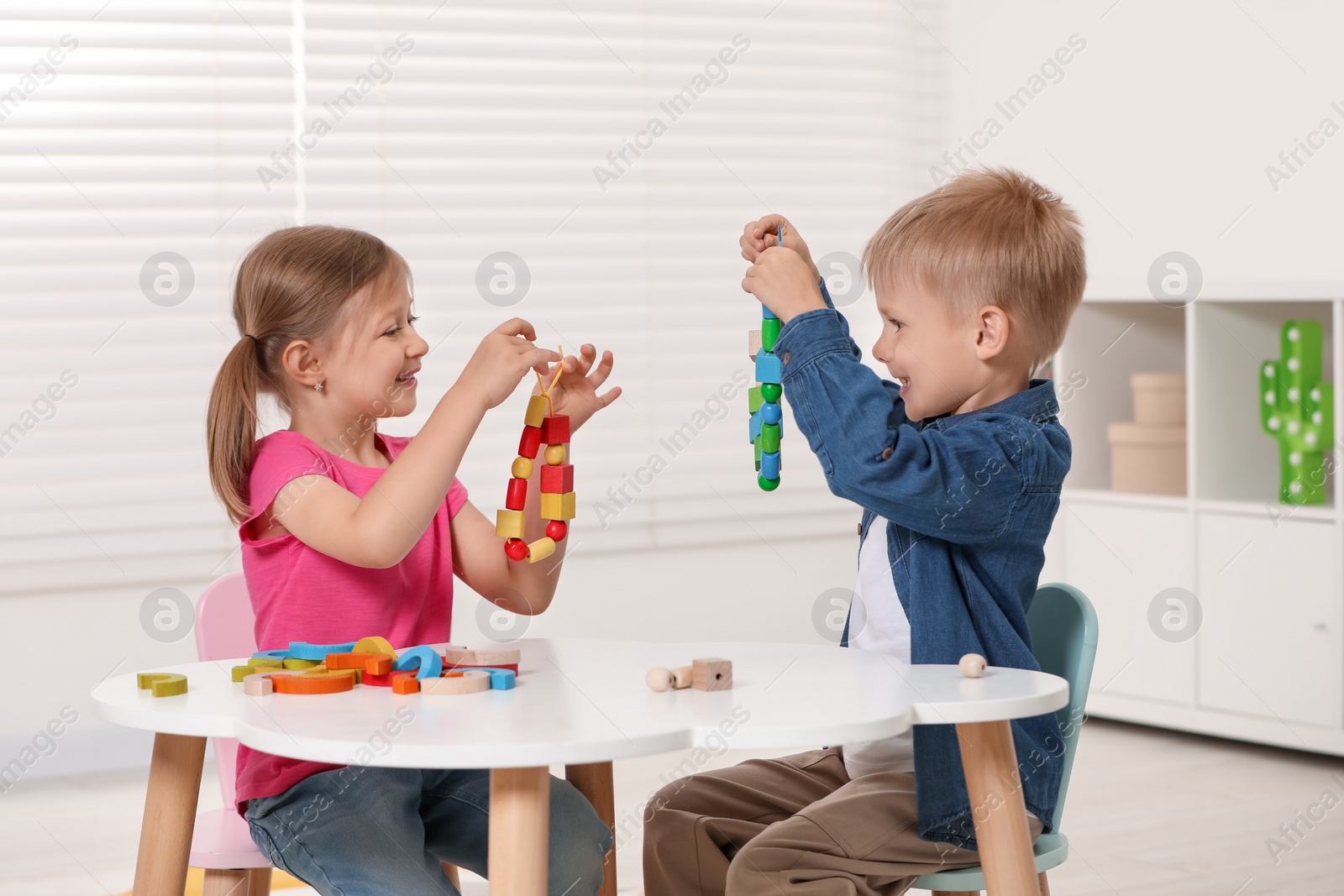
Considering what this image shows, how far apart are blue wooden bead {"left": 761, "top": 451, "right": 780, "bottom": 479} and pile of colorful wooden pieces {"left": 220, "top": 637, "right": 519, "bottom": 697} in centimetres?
34

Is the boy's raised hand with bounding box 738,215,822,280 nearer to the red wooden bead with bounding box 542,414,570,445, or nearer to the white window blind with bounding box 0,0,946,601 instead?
the red wooden bead with bounding box 542,414,570,445

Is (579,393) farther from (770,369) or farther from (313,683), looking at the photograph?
(313,683)

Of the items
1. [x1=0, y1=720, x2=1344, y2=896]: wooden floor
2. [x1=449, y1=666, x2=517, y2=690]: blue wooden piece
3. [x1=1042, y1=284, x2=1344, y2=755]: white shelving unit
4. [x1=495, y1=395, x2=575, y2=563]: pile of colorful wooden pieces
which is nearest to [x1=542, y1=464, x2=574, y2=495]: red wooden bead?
[x1=495, y1=395, x2=575, y2=563]: pile of colorful wooden pieces

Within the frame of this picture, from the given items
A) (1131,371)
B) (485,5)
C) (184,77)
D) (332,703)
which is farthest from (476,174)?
(332,703)

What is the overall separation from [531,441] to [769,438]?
0.80ft

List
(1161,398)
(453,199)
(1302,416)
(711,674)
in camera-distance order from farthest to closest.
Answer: (453,199)
(1161,398)
(1302,416)
(711,674)

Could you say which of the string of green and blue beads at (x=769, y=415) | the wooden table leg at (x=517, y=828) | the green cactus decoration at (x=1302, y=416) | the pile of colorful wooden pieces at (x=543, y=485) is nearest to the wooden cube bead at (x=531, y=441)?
the pile of colorful wooden pieces at (x=543, y=485)

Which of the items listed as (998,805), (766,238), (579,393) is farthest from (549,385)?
(998,805)

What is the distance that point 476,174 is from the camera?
3432 millimetres

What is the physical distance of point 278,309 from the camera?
5.35 feet

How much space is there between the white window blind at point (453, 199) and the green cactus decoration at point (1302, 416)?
119 cm

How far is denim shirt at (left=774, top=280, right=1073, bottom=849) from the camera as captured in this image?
1.35 m

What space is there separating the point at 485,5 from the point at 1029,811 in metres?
2.59

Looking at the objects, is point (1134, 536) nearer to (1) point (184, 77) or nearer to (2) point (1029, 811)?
(2) point (1029, 811)
